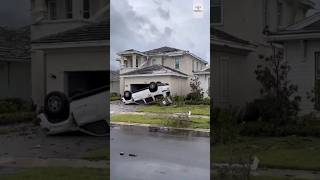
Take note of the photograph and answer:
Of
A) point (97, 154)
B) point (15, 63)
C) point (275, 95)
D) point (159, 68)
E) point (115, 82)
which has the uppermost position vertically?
point (15, 63)

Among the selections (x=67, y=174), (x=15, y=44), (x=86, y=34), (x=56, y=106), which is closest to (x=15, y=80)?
(x=15, y=44)

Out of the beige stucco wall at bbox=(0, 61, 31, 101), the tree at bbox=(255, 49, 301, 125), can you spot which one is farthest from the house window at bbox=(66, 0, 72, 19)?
the tree at bbox=(255, 49, 301, 125)

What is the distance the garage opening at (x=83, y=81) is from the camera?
5086 millimetres

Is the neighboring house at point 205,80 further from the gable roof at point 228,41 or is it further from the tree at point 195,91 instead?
the gable roof at point 228,41

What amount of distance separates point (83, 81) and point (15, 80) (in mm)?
897

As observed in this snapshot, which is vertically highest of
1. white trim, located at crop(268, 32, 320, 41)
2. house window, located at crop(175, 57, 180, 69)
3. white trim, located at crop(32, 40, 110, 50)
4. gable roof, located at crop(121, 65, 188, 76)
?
white trim, located at crop(268, 32, 320, 41)

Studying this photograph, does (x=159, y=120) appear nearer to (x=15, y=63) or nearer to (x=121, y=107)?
(x=121, y=107)

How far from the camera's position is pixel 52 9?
5188mm

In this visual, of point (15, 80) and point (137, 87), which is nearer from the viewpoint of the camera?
point (137, 87)

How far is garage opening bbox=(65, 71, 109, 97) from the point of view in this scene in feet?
16.7

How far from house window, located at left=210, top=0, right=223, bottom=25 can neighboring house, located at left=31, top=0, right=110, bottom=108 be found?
3.72ft

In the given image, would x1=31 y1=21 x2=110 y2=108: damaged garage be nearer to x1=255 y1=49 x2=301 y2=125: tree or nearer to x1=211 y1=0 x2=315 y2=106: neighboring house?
x1=211 y1=0 x2=315 y2=106: neighboring house

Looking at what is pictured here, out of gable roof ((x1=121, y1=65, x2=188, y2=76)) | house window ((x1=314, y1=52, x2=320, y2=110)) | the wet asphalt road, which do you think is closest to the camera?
the wet asphalt road

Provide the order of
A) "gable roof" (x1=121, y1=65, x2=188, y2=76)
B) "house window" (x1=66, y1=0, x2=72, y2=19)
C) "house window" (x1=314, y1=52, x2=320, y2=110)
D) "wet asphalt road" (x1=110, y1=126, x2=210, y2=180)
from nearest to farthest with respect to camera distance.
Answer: "wet asphalt road" (x1=110, y1=126, x2=210, y2=180), "gable roof" (x1=121, y1=65, x2=188, y2=76), "house window" (x1=314, y1=52, x2=320, y2=110), "house window" (x1=66, y1=0, x2=72, y2=19)
